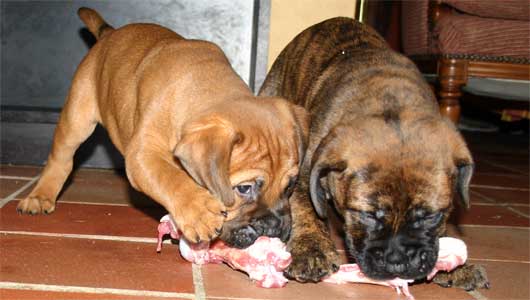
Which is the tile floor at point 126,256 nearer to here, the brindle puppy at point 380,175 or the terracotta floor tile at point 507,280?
the terracotta floor tile at point 507,280

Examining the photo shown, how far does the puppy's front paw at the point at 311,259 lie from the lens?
121 inches

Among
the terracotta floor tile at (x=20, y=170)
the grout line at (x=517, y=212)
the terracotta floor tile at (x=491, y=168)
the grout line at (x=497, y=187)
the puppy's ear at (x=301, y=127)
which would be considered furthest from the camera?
the terracotta floor tile at (x=491, y=168)

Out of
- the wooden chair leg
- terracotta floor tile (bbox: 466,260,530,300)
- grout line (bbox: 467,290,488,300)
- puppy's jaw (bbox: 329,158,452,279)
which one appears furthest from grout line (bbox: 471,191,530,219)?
puppy's jaw (bbox: 329,158,452,279)

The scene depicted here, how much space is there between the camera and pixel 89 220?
386 cm

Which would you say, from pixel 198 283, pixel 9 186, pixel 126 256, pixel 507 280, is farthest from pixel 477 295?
pixel 9 186

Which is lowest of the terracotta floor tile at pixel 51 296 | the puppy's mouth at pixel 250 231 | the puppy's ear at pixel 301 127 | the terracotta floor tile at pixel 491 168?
the terracotta floor tile at pixel 491 168

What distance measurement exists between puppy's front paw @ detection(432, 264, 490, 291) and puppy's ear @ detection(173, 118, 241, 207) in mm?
1075

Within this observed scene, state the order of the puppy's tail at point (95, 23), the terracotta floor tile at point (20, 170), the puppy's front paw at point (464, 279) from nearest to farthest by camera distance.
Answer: the puppy's front paw at point (464, 279)
the puppy's tail at point (95, 23)
the terracotta floor tile at point (20, 170)

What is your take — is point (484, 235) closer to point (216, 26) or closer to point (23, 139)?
point (216, 26)

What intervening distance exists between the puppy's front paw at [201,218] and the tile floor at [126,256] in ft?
0.72

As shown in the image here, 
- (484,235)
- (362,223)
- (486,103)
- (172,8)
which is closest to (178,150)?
(362,223)

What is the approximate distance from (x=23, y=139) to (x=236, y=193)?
3041 millimetres

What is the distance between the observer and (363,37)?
4.18m

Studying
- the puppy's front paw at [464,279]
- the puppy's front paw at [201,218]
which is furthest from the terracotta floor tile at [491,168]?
the puppy's front paw at [201,218]
